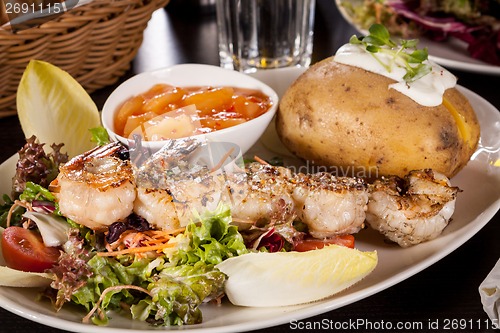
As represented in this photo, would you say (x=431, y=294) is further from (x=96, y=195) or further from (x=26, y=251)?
(x=26, y=251)

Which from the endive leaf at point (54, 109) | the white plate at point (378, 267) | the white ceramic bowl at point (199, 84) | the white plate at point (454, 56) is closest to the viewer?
the white plate at point (378, 267)

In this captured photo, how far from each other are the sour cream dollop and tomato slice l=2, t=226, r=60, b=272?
1.16 m

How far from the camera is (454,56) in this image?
3461 mm

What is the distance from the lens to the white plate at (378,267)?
1.75 m

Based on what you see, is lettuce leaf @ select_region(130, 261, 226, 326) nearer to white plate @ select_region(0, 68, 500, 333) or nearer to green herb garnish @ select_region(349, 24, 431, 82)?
white plate @ select_region(0, 68, 500, 333)

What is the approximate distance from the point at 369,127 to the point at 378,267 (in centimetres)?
50

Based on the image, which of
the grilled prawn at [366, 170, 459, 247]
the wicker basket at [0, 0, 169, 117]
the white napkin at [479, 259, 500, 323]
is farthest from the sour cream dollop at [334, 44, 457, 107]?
the wicker basket at [0, 0, 169, 117]

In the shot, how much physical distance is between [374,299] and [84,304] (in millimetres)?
790

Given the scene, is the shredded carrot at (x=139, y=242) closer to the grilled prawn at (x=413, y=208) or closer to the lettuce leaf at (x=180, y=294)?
the lettuce leaf at (x=180, y=294)

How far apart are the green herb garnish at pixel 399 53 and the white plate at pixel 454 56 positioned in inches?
33.5

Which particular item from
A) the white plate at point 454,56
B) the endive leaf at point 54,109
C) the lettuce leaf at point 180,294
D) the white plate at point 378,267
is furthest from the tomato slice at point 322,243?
the white plate at point 454,56

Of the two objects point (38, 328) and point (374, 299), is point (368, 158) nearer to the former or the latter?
point (374, 299)

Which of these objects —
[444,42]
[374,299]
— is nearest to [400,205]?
[374,299]

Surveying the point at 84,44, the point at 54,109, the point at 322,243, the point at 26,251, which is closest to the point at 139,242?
the point at 26,251
